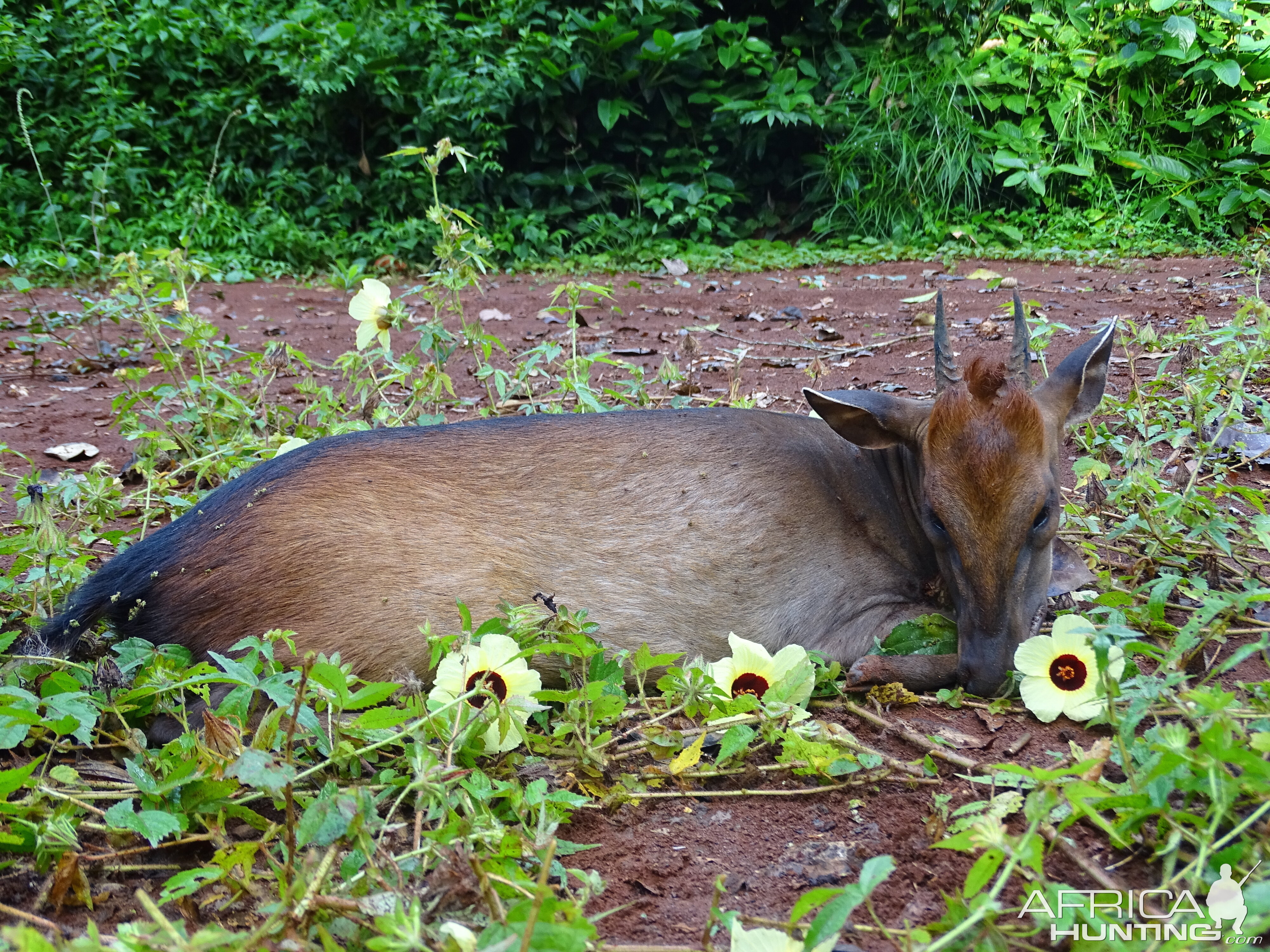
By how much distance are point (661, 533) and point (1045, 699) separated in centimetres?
123

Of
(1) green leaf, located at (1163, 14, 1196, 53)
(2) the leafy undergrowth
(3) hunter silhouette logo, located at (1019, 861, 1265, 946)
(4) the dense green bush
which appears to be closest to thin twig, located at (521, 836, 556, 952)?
(2) the leafy undergrowth

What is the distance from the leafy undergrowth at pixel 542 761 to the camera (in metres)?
1.64

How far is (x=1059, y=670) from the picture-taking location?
2615mm

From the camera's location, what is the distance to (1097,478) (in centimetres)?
372

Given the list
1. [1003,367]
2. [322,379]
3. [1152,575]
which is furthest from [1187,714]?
[322,379]

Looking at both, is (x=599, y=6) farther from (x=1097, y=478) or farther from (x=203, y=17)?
(x=1097, y=478)

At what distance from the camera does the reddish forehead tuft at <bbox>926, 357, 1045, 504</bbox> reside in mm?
3002

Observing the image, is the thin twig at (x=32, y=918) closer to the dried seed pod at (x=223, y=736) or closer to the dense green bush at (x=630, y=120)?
the dried seed pod at (x=223, y=736)

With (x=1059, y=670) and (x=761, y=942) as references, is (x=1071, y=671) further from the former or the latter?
(x=761, y=942)

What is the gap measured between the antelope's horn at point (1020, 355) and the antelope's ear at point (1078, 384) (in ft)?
0.36

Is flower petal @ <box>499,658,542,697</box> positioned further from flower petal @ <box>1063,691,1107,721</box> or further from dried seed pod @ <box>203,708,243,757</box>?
flower petal @ <box>1063,691,1107,721</box>

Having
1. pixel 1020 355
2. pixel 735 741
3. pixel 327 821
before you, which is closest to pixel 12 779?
pixel 327 821

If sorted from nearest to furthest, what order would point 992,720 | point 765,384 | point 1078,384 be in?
point 992,720, point 1078,384, point 765,384

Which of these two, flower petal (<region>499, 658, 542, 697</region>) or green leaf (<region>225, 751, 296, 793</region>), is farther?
flower petal (<region>499, 658, 542, 697</region>)
